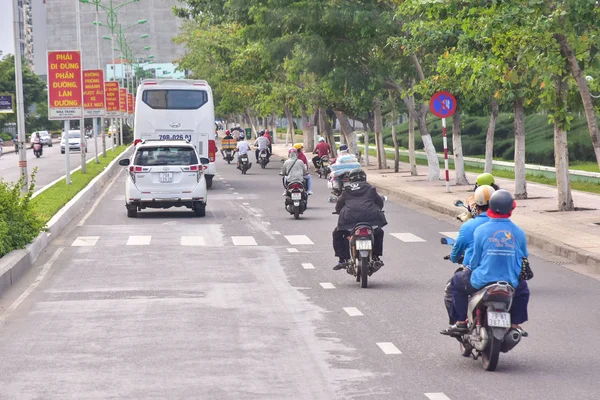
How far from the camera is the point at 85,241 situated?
22109mm

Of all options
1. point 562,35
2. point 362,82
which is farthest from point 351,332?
point 362,82

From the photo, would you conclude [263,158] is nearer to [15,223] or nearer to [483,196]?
[15,223]

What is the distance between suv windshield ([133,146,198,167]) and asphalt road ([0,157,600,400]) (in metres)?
6.36

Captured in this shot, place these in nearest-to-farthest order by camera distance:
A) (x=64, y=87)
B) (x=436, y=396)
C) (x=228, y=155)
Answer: (x=436, y=396) → (x=64, y=87) → (x=228, y=155)

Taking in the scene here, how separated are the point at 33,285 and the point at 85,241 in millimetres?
6260

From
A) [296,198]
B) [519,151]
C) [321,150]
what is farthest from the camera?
[321,150]

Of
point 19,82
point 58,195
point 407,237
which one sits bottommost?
point 407,237

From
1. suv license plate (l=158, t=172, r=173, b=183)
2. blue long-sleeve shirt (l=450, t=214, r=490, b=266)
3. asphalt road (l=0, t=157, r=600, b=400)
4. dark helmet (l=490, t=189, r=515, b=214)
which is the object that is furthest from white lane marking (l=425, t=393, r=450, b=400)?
suv license plate (l=158, t=172, r=173, b=183)

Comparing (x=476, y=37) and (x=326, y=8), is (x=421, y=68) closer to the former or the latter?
(x=326, y=8)

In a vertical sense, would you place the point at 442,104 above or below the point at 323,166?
above

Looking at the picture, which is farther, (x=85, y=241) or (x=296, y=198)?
(x=296, y=198)

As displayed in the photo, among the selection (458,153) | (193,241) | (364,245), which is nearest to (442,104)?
(458,153)

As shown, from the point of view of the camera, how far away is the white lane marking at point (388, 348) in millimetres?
10461

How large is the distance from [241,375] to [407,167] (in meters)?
42.4
